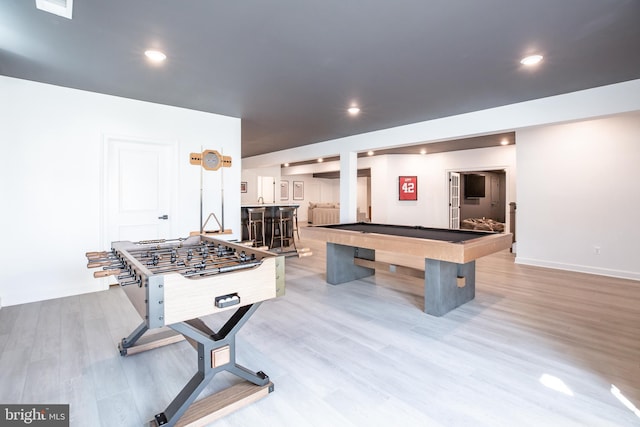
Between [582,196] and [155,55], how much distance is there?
599 centimetres

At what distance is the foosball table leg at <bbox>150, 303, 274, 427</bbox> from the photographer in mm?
1648

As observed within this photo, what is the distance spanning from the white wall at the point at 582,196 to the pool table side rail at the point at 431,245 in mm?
2392

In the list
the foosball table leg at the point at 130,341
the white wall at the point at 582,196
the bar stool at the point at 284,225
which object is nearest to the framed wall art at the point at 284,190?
the bar stool at the point at 284,225

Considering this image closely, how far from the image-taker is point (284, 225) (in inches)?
268

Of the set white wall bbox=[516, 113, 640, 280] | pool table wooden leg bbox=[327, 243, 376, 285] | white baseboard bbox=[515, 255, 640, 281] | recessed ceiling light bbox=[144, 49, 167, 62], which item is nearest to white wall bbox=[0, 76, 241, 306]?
recessed ceiling light bbox=[144, 49, 167, 62]

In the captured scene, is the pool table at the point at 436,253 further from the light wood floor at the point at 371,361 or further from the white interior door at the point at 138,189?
the white interior door at the point at 138,189

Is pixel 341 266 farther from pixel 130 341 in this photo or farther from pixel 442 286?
pixel 130 341

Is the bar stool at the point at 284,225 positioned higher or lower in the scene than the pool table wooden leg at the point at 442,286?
higher

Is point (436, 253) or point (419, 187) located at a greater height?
point (419, 187)

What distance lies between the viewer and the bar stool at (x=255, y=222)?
20.2 feet

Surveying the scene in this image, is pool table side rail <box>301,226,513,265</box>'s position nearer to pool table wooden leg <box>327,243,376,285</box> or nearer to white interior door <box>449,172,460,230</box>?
pool table wooden leg <box>327,243,376,285</box>

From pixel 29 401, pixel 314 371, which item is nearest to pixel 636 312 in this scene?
pixel 314 371

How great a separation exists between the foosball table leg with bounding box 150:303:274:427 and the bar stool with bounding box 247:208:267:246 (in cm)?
429

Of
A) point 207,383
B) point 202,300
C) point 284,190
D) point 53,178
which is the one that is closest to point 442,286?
point 207,383
